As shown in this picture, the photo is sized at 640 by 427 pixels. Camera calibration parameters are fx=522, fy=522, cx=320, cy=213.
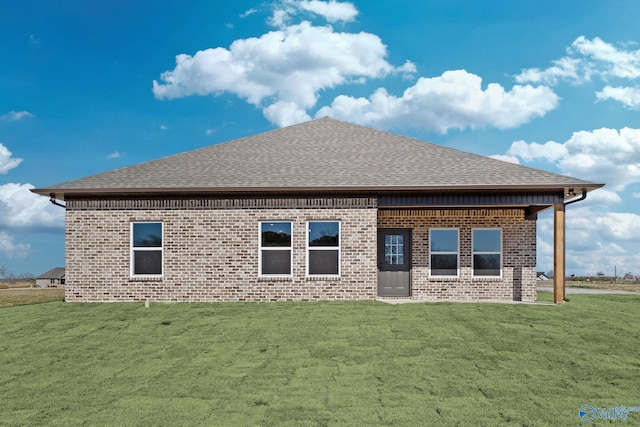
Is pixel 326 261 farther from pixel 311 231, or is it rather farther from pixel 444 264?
pixel 444 264

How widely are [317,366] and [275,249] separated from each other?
7.00 meters

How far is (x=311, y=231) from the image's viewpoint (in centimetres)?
1565

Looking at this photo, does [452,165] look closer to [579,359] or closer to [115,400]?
[579,359]

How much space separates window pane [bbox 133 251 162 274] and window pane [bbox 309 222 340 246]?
4.70m

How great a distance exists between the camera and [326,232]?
15.6 m

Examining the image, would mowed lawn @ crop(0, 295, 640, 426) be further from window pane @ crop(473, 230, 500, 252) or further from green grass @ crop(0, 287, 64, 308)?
green grass @ crop(0, 287, 64, 308)

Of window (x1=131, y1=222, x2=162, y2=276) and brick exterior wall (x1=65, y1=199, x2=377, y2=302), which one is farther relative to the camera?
window (x1=131, y1=222, x2=162, y2=276)

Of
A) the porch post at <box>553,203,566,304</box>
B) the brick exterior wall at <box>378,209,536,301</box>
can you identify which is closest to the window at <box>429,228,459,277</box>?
the brick exterior wall at <box>378,209,536,301</box>

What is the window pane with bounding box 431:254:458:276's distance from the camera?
16844 millimetres

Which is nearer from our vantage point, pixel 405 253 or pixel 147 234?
pixel 147 234

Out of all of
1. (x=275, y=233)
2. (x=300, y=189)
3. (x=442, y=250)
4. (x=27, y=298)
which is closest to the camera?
(x=300, y=189)

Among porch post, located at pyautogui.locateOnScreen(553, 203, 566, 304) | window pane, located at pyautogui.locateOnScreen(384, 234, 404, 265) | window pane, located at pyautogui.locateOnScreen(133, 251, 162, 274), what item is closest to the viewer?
porch post, located at pyautogui.locateOnScreen(553, 203, 566, 304)

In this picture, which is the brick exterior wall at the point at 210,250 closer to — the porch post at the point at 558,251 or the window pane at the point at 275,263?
the window pane at the point at 275,263

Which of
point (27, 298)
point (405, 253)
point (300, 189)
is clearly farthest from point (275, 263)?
point (27, 298)
